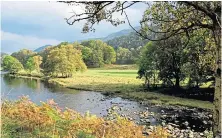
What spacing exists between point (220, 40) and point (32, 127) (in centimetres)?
558

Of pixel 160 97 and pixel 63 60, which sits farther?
pixel 63 60

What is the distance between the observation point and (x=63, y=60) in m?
61.7

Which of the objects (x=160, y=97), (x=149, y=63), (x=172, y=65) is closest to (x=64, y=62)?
(x=149, y=63)

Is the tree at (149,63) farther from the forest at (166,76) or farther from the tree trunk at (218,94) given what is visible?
the tree trunk at (218,94)

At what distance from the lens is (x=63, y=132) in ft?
27.6

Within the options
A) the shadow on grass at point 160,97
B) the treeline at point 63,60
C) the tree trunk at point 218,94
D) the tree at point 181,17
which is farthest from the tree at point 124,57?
the tree trunk at point 218,94

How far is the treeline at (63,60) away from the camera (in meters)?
62.2

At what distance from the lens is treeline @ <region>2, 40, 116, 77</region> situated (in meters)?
62.2

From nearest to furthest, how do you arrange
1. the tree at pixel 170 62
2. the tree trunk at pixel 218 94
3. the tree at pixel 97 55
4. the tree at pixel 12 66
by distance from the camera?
the tree trunk at pixel 218 94, the tree at pixel 170 62, the tree at pixel 12 66, the tree at pixel 97 55

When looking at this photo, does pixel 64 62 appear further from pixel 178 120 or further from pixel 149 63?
pixel 178 120

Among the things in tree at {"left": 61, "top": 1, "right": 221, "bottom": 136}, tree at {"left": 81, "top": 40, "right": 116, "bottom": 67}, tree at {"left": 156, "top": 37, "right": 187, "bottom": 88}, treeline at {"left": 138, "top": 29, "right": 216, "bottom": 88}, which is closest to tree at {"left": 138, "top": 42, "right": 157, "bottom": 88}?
treeline at {"left": 138, "top": 29, "right": 216, "bottom": 88}

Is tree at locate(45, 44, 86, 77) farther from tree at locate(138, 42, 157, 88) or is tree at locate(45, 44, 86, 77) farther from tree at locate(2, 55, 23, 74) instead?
tree at locate(138, 42, 157, 88)

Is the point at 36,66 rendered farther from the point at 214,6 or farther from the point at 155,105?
the point at 214,6

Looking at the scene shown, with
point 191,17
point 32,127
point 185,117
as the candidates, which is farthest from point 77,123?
point 185,117
